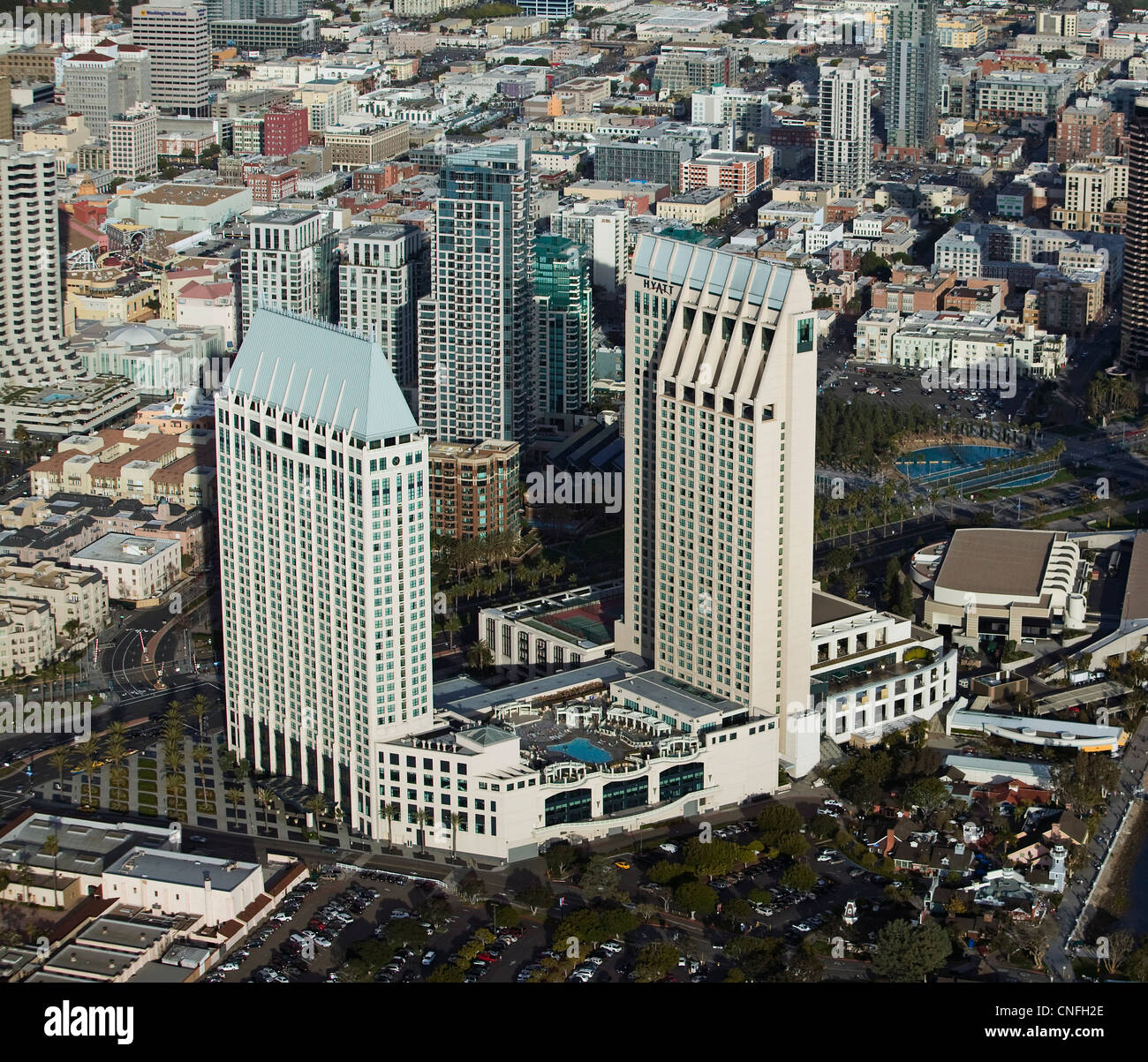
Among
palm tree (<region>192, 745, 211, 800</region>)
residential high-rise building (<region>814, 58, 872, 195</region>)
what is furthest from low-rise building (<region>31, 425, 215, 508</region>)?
residential high-rise building (<region>814, 58, 872, 195</region>)

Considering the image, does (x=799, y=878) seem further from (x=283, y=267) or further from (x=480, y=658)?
(x=283, y=267)

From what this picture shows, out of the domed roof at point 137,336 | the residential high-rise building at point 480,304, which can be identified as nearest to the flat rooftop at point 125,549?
the residential high-rise building at point 480,304

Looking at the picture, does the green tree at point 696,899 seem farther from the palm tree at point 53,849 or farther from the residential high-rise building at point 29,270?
the residential high-rise building at point 29,270

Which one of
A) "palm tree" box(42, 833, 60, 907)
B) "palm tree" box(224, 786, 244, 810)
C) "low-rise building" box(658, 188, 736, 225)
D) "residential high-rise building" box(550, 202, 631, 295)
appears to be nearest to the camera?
"palm tree" box(42, 833, 60, 907)

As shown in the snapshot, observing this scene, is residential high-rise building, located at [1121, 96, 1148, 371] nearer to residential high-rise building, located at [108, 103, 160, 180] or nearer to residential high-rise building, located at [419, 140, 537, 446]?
residential high-rise building, located at [419, 140, 537, 446]

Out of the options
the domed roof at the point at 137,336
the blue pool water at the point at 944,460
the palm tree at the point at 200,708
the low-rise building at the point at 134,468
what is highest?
the domed roof at the point at 137,336

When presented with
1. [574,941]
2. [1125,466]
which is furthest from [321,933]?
[1125,466]
